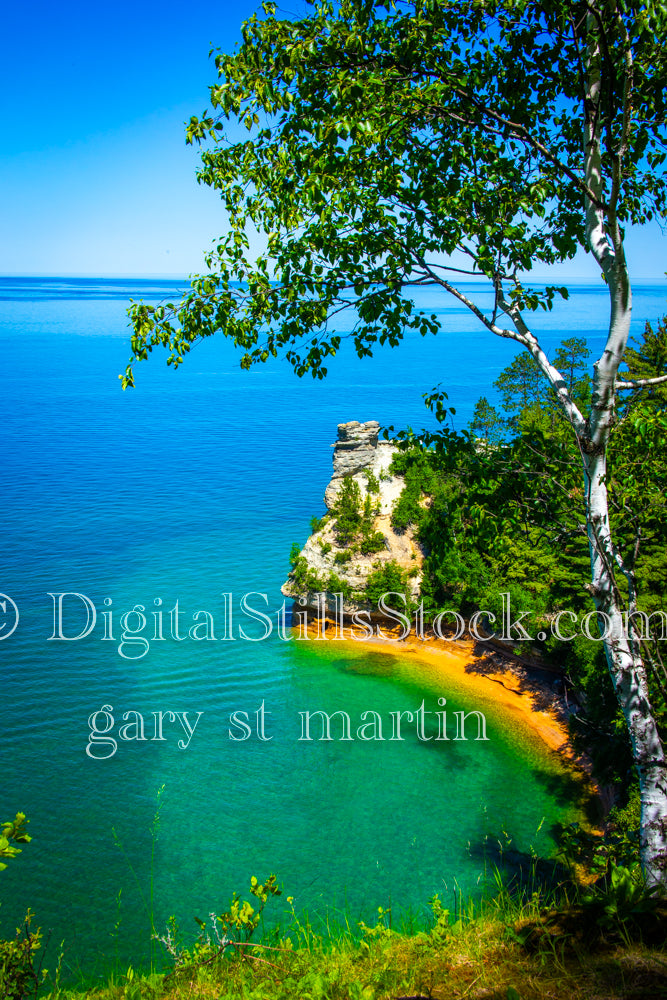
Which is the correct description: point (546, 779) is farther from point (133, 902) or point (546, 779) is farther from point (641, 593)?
point (133, 902)

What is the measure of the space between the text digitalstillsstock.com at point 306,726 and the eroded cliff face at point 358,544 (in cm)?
601

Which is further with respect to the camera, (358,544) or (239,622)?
(239,622)

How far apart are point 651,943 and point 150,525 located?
39.9m

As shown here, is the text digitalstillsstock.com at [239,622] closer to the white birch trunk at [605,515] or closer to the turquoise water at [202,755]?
the turquoise water at [202,755]

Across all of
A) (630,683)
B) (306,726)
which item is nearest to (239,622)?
(306,726)

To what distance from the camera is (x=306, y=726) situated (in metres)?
22.6

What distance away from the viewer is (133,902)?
1530 cm

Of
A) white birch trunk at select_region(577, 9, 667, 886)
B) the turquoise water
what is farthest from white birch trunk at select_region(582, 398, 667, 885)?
the turquoise water

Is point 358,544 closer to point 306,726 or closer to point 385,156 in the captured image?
point 306,726

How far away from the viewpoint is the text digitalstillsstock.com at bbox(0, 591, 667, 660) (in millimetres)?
27531

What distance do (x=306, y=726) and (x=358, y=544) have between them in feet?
28.1

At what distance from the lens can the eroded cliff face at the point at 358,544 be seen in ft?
92.3

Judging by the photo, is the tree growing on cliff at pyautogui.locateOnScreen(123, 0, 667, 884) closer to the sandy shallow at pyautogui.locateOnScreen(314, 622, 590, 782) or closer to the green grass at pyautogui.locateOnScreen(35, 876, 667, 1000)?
the green grass at pyautogui.locateOnScreen(35, 876, 667, 1000)

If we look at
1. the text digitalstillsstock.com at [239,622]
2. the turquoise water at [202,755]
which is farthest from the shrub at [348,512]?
the turquoise water at [202,755]
